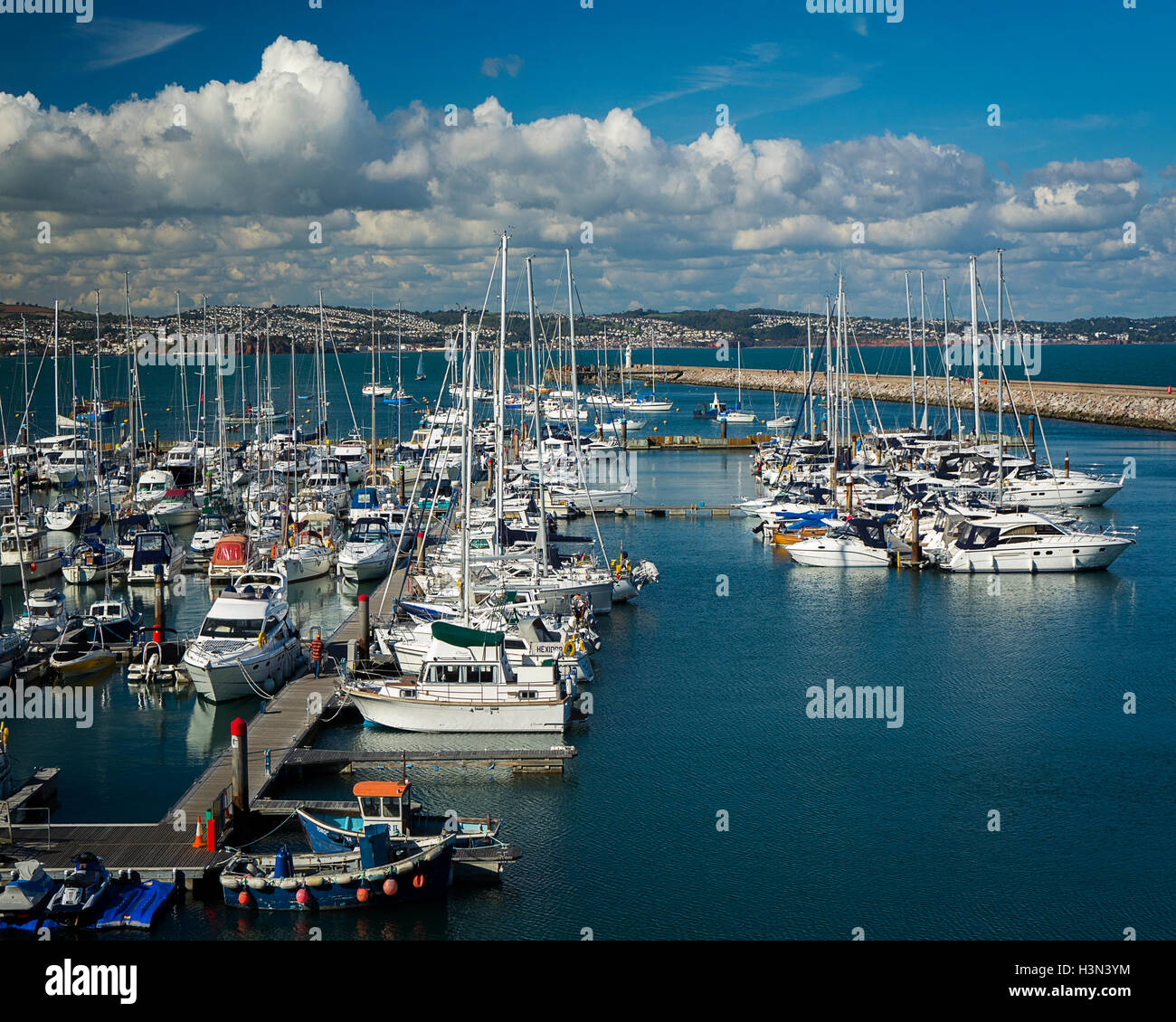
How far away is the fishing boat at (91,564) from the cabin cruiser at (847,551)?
2615 cm

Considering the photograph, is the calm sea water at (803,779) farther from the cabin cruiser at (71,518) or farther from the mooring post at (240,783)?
the cabin cruiser at (71,518)

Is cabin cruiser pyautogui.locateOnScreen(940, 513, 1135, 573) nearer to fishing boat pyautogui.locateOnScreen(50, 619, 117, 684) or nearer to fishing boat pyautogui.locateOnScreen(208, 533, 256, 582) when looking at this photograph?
fishing boat pyautogui.locateOnScreen(208, 533, 256, 582)

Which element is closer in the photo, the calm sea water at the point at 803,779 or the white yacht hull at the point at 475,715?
the calm sea water at the point at 803,779

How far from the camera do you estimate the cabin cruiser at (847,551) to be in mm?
48594

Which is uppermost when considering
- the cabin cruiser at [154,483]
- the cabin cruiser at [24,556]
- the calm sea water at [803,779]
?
the cabin cruiser at [154,483]

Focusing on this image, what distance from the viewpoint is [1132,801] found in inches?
975

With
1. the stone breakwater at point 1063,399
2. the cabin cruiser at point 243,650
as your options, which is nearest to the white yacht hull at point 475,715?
the cabin cruiser at point 243,650

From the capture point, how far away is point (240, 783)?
22.0 meters

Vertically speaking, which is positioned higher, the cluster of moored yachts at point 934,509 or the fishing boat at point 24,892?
the cluster of moored yachts at point 934,509

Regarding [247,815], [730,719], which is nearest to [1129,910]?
[730,719]

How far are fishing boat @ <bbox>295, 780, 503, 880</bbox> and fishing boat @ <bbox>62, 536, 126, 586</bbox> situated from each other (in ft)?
91.3

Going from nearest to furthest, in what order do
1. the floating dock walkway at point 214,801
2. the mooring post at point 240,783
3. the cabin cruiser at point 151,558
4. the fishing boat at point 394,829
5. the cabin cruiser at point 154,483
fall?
the fishing boat at point 394,829
the floating dock walkway at point 214,801
the mooring post at point 240,783
the cabin cruiser at point 151,558
the cabin cruiser at point 154,483

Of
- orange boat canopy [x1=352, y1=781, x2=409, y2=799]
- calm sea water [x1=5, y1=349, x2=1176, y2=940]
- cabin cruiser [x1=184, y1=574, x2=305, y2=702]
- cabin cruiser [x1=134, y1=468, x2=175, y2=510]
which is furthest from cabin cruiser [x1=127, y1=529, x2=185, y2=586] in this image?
orange boat canopy [x1=352, y1=781, x2=409, y2=799]

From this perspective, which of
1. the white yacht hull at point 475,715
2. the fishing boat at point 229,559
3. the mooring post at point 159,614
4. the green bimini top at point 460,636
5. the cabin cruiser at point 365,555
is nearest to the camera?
the white yacht hull at point 475,715
